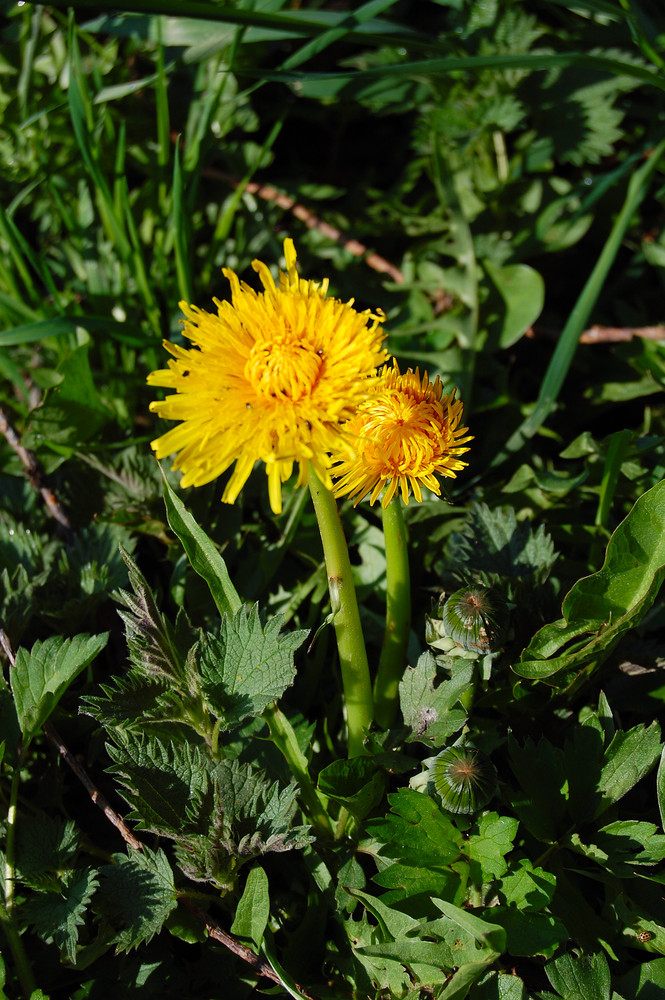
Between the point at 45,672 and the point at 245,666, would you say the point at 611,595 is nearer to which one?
the point at 245,666

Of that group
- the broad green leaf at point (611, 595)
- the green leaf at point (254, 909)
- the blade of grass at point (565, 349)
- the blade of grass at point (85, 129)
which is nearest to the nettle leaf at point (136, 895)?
the green leaf at point (254, 909)

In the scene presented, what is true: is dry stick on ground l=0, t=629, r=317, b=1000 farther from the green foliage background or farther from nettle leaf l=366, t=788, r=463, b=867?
nettle leaf l=366, t=788, r=463, b=867

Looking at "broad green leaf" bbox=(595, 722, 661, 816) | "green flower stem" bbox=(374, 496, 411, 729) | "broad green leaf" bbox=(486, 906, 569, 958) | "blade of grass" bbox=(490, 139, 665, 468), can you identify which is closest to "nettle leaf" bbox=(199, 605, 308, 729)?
"green flower stem" bbox=(374, 496, 411, 729)

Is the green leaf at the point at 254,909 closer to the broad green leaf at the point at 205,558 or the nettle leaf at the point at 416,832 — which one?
the nettle leaf at the point at 416,832

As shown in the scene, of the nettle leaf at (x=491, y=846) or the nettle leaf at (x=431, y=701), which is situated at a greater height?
the nettle leaf at (x=431, y=701)

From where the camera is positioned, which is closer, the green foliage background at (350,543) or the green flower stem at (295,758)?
the green foliage background at (350,543)

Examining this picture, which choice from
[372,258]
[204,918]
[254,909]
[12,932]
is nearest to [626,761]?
[254,909]
